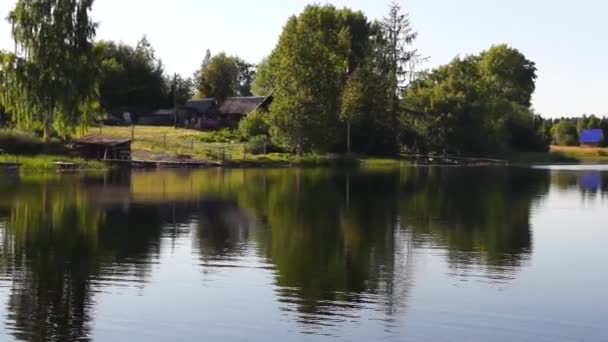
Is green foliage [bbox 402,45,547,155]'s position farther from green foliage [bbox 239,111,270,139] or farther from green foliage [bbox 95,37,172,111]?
green foliage [bbox 95,37,172,111]

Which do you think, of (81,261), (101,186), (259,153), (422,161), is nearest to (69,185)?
(101,186)

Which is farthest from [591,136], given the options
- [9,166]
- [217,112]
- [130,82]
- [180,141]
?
[9,166]

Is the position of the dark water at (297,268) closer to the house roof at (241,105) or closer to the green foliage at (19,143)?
the green foliage at (19,143)

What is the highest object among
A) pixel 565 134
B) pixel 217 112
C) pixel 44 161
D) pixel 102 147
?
pixel 217 112

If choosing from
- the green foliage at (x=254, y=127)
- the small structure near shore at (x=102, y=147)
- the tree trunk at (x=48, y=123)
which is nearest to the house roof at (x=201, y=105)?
the green foliage at (x=254, y=127)

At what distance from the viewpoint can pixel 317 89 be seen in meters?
91.2

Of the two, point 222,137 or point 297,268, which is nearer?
point 297,268

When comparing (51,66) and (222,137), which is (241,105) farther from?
(51,66)

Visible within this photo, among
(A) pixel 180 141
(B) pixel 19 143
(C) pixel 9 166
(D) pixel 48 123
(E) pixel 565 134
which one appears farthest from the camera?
(E) pixel 565 134

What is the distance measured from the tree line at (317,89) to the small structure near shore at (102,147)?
2818 millimetres

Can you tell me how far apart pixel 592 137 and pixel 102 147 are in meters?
108

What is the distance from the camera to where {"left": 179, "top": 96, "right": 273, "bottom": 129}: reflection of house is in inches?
4565

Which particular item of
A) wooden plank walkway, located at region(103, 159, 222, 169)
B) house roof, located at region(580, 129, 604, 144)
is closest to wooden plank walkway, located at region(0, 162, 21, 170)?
wooden plank walkway, located at region(103, 159, 222, 169)

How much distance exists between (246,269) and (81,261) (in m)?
4.31
